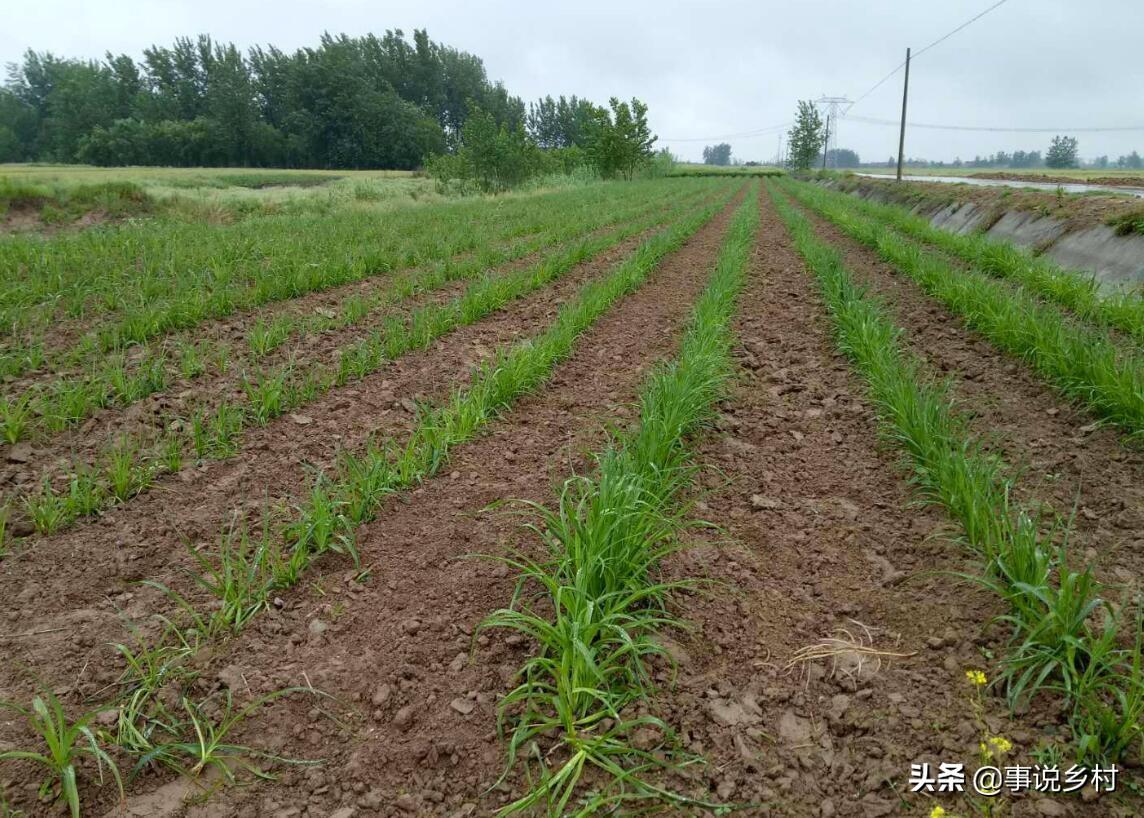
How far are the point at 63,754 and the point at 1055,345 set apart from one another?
16.3ft

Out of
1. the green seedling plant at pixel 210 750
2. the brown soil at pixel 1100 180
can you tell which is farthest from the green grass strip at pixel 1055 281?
the brown soil at pixel 1100 180

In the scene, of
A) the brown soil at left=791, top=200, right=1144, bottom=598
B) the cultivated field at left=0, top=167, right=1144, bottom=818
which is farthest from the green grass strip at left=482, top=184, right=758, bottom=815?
the brown soil at left=791, top=200, right=1144, bottom=598

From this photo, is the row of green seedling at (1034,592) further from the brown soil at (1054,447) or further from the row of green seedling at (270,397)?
the row of green seedling at (270,397)

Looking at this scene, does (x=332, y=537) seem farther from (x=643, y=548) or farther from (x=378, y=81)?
(x=378, y=81)

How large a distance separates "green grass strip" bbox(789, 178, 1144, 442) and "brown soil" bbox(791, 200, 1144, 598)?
0.08 metres

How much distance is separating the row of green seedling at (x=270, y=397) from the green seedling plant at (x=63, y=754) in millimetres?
1328

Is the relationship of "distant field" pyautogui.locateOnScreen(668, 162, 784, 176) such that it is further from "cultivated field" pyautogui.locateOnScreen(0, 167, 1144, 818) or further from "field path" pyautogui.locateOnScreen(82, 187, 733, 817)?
"field path" pyautogui.locateOnScreen(82, 187, 733, 817)

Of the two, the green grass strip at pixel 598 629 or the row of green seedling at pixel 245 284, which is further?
the row of green seedling at pixel 245 284

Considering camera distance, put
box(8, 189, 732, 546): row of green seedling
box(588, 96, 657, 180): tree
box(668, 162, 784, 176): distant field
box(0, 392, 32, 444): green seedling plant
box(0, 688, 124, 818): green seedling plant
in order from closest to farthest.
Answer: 1. box(0, 688, 124, 818): green seedling plant
2. box(8, 189, 732, 546): row of green seedling
3. box(0, 392, 32, 444): green seedling plant
4. box(588, 96, 657, 180): tree
5. box(668, 162, 784, 176): distant field

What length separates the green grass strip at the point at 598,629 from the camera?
4.88ft

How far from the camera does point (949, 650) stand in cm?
178

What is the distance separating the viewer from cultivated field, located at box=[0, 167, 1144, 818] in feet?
4.91

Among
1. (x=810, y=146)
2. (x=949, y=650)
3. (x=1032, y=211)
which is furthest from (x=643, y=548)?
(x=810, y=146)

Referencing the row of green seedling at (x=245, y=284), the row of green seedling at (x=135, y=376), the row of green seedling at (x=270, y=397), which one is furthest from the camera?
the row of green seedling at (x=245, y=284)
